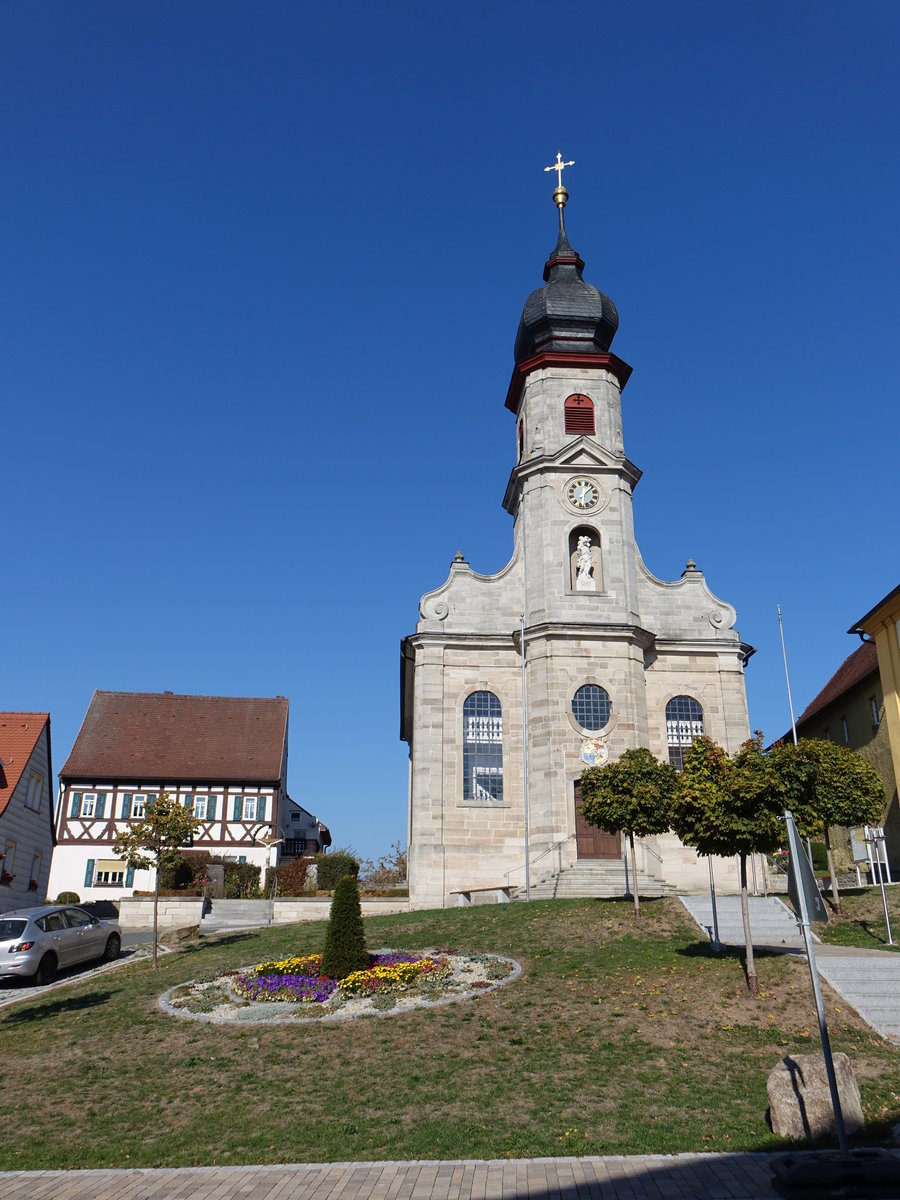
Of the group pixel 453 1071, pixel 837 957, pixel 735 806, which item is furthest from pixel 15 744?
pixel 837 957

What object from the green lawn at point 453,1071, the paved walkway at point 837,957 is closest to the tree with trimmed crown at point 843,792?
the paved walkway at point 837,957

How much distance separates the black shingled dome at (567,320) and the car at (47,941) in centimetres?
2871

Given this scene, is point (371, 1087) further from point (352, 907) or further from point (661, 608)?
point (661, 608)

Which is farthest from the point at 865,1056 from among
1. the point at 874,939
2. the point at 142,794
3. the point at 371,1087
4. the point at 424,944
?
the point at 142,794

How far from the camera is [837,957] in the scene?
17984 millimetres

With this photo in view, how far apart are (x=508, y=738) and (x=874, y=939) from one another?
53.3 ft

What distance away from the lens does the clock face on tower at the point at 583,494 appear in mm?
37938

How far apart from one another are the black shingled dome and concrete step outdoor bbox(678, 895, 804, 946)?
79.7 ft

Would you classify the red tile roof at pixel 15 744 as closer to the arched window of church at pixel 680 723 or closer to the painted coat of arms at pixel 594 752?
the painted coat of arms at pixel 594 752

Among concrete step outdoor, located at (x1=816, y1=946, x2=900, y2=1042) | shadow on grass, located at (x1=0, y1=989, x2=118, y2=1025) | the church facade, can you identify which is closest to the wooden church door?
the church facade

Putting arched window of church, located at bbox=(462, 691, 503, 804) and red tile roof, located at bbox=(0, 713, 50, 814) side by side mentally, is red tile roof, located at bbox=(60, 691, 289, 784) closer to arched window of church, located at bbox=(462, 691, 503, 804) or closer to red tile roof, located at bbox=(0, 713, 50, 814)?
red tile roof, located at bbox=(0, 713, 50, 814)

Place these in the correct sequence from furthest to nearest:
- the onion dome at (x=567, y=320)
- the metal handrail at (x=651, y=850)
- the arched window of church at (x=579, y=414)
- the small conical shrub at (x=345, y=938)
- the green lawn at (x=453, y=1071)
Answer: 1. the onion dome at (x=567, y=320)
2. the arched window of church at (x=579, y=414)
3. the metal handrail at (x=651, y=850)
4. the small conical shrub at (x=345, y=938)
5. the green lawn at (x=453, y=1071)

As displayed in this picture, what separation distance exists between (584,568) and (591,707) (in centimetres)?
584

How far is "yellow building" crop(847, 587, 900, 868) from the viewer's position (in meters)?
30.3
